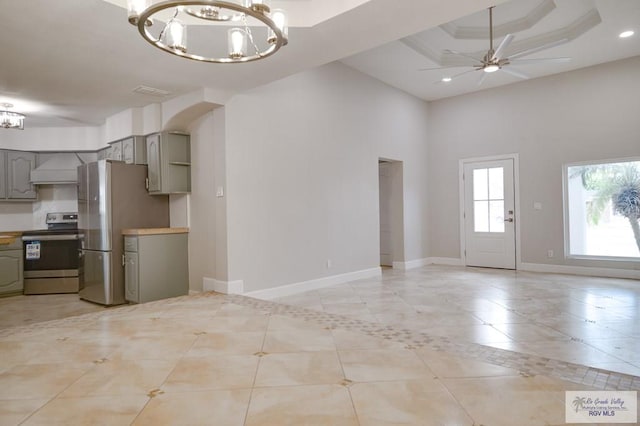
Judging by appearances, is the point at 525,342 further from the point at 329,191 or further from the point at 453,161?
the point at 453,161

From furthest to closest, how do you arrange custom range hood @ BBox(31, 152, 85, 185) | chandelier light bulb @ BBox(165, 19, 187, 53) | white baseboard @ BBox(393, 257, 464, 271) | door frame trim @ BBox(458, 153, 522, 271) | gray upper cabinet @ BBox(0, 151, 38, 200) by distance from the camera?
white baseboard @ BBox(393, 257, 464, 271) < door frame trim @ BBox(458, 153, 522, 271) < custom range hood @ BBox(31, 152, 85, 185) < gray upper cabinet @ BBox(0, 151, 38, 200) < chandelier light bulb @ BBox(165, 19, 187, 53)

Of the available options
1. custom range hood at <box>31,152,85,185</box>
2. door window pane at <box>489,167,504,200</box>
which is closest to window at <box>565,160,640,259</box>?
door window pane at <box>489,167,504,200</box>

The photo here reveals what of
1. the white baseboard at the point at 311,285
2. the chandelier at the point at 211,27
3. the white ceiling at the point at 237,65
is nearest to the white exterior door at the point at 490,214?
the white ceiling at the point at 237,65

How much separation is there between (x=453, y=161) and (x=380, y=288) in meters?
3.80

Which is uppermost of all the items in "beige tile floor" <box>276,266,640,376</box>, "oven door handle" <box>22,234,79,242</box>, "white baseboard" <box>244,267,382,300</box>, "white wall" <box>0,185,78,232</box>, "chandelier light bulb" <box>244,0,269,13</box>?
"chandelier light bulb" <box>244,0,269,13</box>

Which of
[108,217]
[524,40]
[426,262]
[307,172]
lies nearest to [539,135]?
[524,40]

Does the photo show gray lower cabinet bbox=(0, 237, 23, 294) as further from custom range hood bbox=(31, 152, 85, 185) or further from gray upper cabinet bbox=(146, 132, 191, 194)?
gray upper cabinet bbox=(146, 132, 191, 194)

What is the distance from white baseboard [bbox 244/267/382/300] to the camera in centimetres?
492

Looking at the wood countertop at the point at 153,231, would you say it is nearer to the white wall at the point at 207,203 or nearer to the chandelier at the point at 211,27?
the white wall at the point at 207,203

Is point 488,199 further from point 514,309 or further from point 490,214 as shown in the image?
point 514,309

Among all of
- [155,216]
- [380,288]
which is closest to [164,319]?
[155,216]

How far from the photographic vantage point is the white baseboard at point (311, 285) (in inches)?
194

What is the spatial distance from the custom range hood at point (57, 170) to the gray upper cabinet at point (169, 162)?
2.12m

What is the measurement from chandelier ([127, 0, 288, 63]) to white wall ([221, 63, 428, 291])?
53.2 inches
